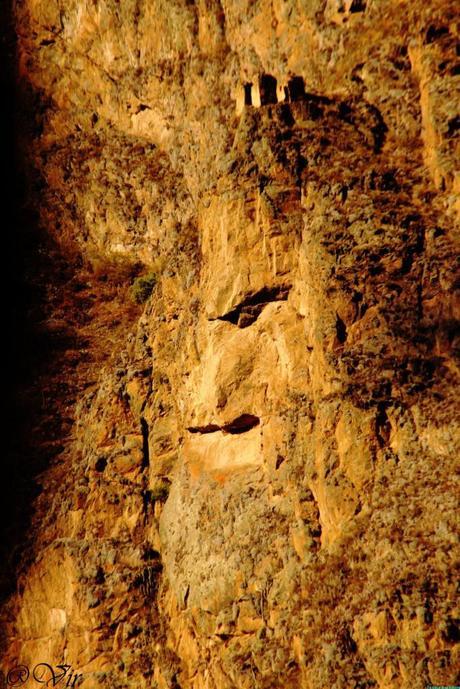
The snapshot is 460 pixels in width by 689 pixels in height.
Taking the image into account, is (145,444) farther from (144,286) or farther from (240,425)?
(144,286)

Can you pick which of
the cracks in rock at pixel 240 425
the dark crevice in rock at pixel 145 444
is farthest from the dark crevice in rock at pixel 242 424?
the dark crevice in rock at pixel 145 444

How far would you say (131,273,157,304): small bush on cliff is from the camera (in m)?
19.9

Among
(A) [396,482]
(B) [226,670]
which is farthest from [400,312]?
(B) [226,670]

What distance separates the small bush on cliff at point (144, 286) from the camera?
65.2ft

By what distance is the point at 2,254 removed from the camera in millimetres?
22000

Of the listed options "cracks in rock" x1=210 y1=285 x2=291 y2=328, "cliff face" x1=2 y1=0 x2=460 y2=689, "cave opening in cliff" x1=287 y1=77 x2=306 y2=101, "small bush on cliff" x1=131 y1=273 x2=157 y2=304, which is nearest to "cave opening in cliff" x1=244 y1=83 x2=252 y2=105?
"cliff face" x1=2 y1=0 x2=460 y2=689

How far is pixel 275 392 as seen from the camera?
13.9 m

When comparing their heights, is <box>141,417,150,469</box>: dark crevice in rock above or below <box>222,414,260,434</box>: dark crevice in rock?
below

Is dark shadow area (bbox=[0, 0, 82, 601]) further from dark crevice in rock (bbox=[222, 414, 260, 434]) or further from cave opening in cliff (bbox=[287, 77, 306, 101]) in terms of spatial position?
cave opening in cliff (bbox=[287, 77, 306, 101])

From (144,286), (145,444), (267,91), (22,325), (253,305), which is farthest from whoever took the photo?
(22,325)
